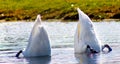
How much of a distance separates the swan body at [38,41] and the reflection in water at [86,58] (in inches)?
52.3

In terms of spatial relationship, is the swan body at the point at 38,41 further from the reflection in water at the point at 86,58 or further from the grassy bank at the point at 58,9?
the grassy bank at the point at 58,9

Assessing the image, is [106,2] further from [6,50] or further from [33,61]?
[33,61]

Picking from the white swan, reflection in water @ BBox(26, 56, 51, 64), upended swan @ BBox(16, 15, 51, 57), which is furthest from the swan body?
the white swan

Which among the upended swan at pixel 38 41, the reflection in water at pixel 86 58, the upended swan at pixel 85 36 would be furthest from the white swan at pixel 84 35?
the upended swan at pixel 38 41

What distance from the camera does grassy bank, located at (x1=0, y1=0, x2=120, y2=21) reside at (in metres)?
55.0

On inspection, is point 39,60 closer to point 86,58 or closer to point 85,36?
point 86,58

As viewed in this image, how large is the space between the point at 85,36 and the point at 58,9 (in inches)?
1422

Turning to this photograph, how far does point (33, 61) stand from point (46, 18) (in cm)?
3520

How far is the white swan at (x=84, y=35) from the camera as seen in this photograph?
930 inches

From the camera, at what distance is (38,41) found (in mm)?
23375

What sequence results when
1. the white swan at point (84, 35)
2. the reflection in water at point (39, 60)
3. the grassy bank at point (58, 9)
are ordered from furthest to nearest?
the grassy bank at point (58, 9) → the white swan at point (84, 35) → the reflection in water at point (39, 60)

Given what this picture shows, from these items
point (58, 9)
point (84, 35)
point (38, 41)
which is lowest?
point (38, 41)

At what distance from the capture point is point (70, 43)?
3002 cm

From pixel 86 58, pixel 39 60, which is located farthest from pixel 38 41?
pixel 86 58
